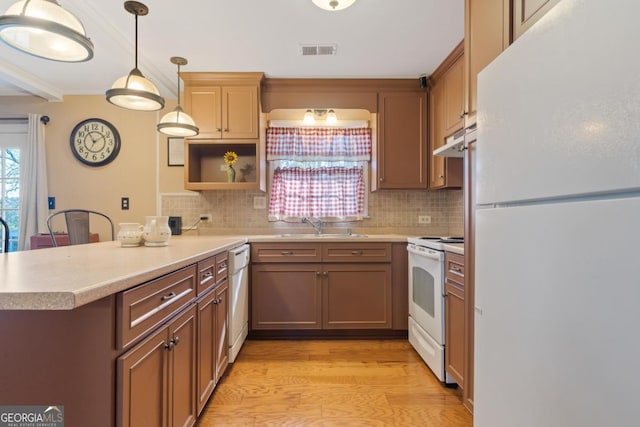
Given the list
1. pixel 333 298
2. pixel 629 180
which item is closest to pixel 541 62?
pixel 629 180

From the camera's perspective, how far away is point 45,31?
46.1 inches

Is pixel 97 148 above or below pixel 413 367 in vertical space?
above

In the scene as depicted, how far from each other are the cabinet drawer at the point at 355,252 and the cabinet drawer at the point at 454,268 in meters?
0.83

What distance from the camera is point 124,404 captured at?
88 cm

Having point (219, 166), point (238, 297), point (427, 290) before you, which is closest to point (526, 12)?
point (427, 290)

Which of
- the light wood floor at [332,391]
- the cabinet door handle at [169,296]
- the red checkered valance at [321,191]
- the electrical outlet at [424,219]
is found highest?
the red checkered valance at [321,191]

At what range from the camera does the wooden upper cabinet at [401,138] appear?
3.01 meters

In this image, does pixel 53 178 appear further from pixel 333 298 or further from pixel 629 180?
pixel 629 180

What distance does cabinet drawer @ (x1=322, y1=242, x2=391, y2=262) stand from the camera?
275 cm

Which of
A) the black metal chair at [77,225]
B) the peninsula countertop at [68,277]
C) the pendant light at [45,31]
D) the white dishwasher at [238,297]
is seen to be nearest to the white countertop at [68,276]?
the peninsula countertop at [68,277]

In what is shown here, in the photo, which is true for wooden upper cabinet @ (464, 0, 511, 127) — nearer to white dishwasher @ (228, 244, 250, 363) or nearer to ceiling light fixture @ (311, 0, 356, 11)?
ceiling light fixture @ (311, 0, 356, 11)

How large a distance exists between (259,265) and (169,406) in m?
1.57

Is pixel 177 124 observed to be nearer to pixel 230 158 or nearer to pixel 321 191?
pixel 230 158

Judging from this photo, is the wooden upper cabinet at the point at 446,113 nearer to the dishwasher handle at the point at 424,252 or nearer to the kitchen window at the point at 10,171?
the dishwasher handle at the point at 424,252
